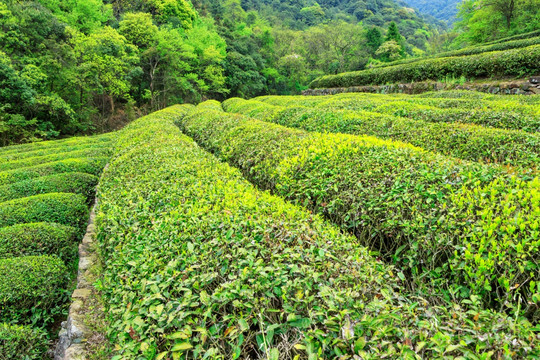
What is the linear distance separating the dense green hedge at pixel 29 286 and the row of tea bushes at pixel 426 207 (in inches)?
149

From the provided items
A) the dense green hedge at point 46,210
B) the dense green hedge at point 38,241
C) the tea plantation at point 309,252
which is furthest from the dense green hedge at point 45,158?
the dense green hedge at point 38,241

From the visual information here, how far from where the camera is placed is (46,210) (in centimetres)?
606

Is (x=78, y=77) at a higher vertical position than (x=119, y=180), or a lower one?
higher

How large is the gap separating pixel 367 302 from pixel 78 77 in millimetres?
25977

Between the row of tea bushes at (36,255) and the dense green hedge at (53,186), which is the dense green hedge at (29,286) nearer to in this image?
the row of tea bushes at (36,255)

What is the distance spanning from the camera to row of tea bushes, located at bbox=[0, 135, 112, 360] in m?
3.86

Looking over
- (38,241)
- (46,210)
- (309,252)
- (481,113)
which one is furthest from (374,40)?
(309,252)

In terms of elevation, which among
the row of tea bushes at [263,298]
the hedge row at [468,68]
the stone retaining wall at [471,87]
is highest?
the hedge row at [468,68]

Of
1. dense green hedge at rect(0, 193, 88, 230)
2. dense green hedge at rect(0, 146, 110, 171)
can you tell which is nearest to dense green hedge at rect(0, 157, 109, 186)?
dense green hedge at rect(0, 146, 110, 171)

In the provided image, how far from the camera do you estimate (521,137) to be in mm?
4641

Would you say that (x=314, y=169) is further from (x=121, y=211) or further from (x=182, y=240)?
(x=121, y=211)

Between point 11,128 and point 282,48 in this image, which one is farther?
point 282,48

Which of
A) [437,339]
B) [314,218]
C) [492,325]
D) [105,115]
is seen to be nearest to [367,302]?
[437,339]

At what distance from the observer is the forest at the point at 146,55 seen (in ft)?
60.7
